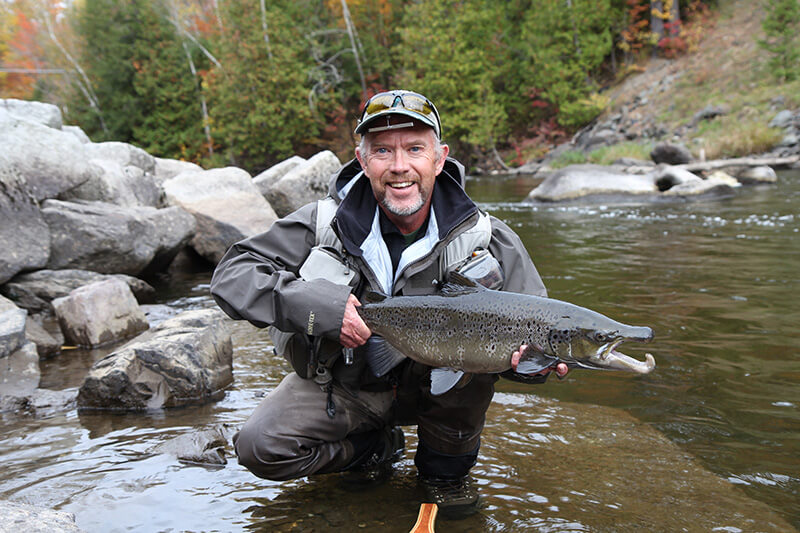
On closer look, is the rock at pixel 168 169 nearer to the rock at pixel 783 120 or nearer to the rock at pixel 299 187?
the rock at pixel 299 187

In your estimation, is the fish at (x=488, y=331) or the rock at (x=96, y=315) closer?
the fish at (x=488, y=331)

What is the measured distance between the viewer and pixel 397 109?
3191 millimetres

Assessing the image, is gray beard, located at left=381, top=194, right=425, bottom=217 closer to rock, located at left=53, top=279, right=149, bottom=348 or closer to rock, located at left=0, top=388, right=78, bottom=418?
rock, located at left=0, top=388, right=78, bottom=418

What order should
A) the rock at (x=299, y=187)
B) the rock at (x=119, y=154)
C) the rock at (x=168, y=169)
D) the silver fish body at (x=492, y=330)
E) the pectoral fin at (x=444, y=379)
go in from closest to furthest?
the silver fish body at (x=492, y=330), the pectoral fin at (x=444, y=379), the rock at (x=299, y=187), the rock at (x=119, y=154), the rock at (x=168, y=169)

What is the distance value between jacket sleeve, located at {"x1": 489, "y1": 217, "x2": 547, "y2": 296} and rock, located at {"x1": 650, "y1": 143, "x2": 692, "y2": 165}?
786 inches

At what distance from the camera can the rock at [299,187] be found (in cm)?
1264

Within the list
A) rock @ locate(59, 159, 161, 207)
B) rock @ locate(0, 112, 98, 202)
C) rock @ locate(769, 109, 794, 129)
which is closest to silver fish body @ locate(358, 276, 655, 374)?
rock @ locate(0, 112, 98, 202)

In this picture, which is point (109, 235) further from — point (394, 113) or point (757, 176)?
point (757, 176)

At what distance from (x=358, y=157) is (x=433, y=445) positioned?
5.40 feet

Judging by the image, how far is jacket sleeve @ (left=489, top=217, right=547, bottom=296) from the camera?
126 inches

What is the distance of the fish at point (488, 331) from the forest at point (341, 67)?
32.3 metres

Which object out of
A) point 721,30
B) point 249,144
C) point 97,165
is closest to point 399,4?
point 249,144

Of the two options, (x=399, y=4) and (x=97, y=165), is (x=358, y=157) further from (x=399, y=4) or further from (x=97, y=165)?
(x=399, y=4)

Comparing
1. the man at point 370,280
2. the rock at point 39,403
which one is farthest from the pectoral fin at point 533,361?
the rock at point 39,403
